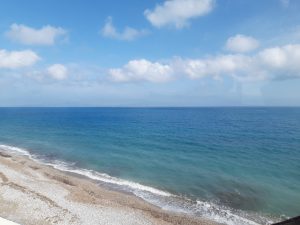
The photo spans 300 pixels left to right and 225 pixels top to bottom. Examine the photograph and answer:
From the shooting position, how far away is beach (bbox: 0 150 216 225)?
19.5m

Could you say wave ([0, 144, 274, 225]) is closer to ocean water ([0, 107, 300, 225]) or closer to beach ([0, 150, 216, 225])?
ocean water ([0, 107, 300, 225])

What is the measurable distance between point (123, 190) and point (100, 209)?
6.49 metres

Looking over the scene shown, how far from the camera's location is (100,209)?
21.6 m

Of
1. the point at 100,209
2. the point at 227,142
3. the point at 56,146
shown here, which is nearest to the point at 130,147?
the point at 56,146

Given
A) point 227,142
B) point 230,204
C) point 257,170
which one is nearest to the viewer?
point 230,204

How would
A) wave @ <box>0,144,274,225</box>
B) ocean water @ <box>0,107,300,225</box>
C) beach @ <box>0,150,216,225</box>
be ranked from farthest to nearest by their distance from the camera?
ocean water @ <box>0,107,300,225</box>, wave @ <box>0,144,274,225</box>, beach @ <box>0,150,216,225</box>

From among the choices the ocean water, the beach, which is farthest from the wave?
the beach

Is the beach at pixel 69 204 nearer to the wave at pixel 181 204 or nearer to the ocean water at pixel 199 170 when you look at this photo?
the wave at pixel 181 204

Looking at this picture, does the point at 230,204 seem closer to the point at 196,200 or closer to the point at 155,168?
the point at 196,200

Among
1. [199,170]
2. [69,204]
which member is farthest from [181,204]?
[199,170]

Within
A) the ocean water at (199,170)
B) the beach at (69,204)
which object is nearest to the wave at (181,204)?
the ocean water at (199,170)

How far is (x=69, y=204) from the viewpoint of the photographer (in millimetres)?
22062

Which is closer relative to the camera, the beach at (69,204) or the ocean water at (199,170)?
the beach at (69,204)

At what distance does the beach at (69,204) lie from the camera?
19.5m
